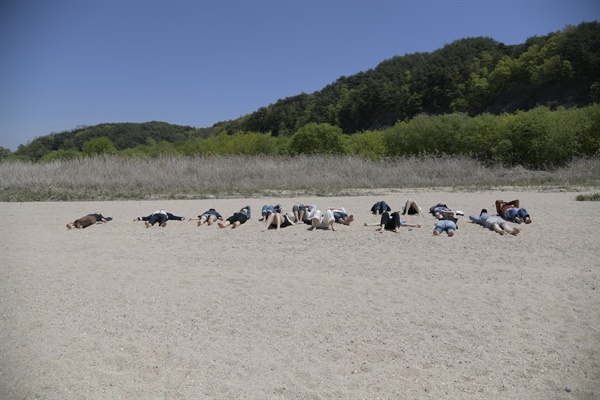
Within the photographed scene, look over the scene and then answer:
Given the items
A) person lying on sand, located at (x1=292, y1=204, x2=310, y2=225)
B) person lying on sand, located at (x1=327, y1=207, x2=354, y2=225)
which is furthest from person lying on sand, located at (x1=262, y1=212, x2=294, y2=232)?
person lying on sand, located at (x1=327, y1=207, x2=354, y2=225)

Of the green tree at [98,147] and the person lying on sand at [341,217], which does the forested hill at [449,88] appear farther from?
the person lying on sand at [341,217]

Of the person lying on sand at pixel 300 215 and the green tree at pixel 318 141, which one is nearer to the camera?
the person lying on sand at pixel 300 215

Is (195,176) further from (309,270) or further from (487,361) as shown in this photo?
(487,361)

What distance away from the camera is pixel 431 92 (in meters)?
71.4

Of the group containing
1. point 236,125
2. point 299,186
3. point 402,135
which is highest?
point 236,125

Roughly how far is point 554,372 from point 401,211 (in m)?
7.67

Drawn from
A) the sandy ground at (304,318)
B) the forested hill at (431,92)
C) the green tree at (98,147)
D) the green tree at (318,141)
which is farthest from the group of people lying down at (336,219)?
the forested hill at (431,92)

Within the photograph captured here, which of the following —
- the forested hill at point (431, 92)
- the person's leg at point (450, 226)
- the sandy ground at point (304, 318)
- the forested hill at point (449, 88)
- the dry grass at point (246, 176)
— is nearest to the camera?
the sandy ground at point (304, 318)

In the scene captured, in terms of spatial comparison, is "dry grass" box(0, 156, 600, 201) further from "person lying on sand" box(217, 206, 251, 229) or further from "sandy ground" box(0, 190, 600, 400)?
"sandy ground" box(0, 190, 600, 400)

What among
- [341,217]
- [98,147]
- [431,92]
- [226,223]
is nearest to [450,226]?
[341,217]

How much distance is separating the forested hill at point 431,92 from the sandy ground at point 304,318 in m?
31.7

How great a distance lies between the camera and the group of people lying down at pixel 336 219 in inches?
351

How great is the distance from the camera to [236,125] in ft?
266

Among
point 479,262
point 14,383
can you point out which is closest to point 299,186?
point 479,262
